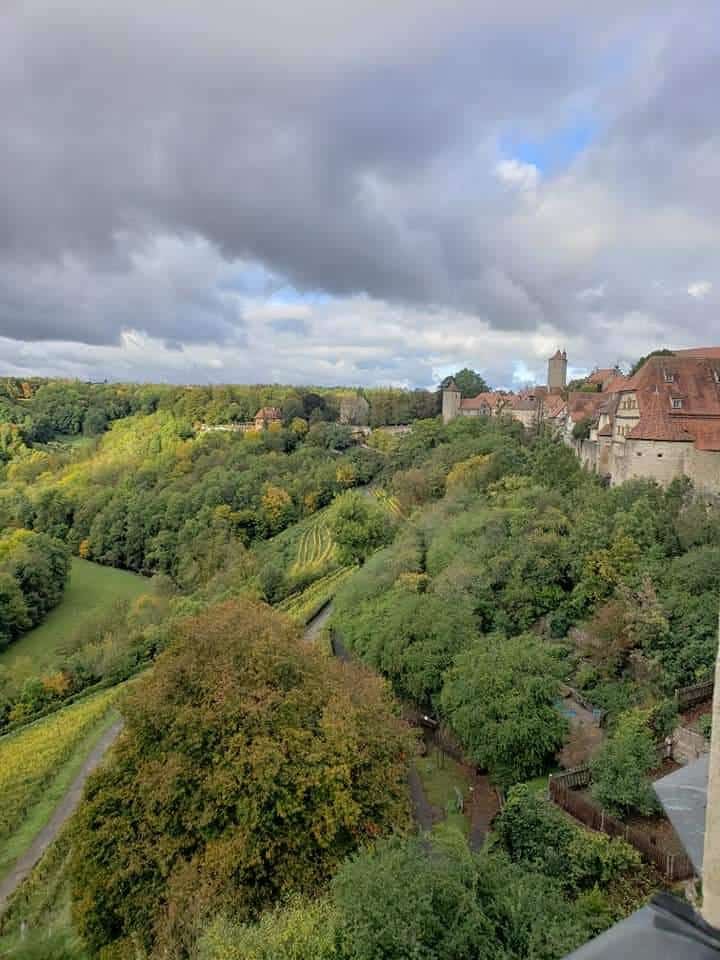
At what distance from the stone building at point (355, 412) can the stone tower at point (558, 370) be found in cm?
2548

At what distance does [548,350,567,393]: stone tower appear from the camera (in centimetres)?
6525

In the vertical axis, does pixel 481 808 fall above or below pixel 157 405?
below

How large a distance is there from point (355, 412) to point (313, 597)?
169ft

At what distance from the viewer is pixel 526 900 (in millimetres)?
8773

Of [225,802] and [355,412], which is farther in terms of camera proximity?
[355,412]

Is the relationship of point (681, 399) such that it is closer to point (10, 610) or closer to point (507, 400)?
point (507, 400)

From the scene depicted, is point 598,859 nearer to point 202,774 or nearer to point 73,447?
point 202,774

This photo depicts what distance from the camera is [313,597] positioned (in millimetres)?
34688

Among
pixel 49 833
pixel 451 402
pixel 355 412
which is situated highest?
pixel 451 402

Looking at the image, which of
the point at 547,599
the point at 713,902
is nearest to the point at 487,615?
the point at 547,599

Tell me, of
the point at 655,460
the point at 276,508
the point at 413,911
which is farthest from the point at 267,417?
the point at 413,911

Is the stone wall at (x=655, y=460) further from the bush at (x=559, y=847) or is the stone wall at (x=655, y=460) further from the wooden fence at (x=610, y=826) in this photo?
the bush at (x=559, y=847)

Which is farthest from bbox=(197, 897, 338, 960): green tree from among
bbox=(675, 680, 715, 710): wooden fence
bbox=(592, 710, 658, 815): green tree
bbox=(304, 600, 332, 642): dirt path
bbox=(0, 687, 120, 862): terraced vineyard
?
bbox=(304, 600, 332, 642): dirt path

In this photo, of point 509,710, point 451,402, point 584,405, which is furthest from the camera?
point 451,402
